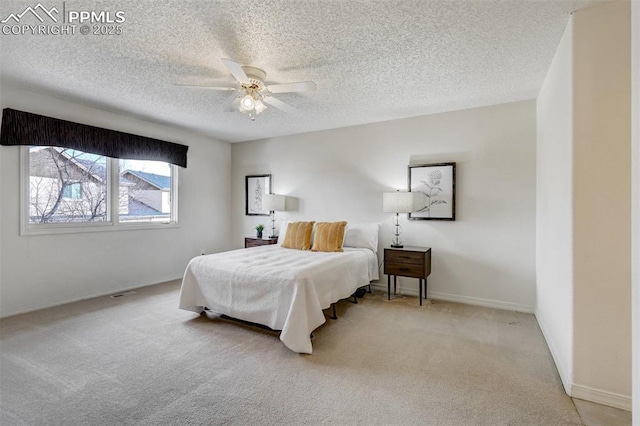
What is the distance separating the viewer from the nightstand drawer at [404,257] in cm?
359

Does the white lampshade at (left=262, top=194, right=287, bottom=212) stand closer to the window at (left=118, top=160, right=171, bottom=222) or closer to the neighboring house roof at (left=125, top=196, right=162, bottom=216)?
the window at (left=118, top=160, right=171, bottom=222)

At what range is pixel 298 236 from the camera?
13.6 ft

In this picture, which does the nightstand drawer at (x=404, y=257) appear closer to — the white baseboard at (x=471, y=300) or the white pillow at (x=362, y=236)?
the white pillow at (x=362, y=236)

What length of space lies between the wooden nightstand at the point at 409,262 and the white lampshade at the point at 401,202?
1.71ft

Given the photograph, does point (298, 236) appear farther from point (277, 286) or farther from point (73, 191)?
point (73, 191)

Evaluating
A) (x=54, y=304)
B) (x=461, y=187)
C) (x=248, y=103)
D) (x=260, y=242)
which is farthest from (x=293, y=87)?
(x=54, y=304)

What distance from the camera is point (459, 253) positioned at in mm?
3826

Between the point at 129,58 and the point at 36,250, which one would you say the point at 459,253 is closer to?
the point at 129,58

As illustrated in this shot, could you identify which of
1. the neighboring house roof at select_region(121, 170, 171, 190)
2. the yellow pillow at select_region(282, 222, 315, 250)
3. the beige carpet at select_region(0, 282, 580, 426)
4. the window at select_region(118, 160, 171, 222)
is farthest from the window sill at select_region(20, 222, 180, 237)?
the yellow pillow at select_region(282, 222, 315, 250)

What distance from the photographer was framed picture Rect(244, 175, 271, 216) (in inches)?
215

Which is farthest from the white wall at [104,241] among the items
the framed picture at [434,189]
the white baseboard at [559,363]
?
the white baseboard at [559,363]

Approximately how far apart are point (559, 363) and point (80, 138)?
17.9ft

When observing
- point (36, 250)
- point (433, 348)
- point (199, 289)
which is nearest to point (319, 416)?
point (433, 348)

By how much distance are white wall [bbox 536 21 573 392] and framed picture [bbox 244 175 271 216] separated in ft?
13.4
